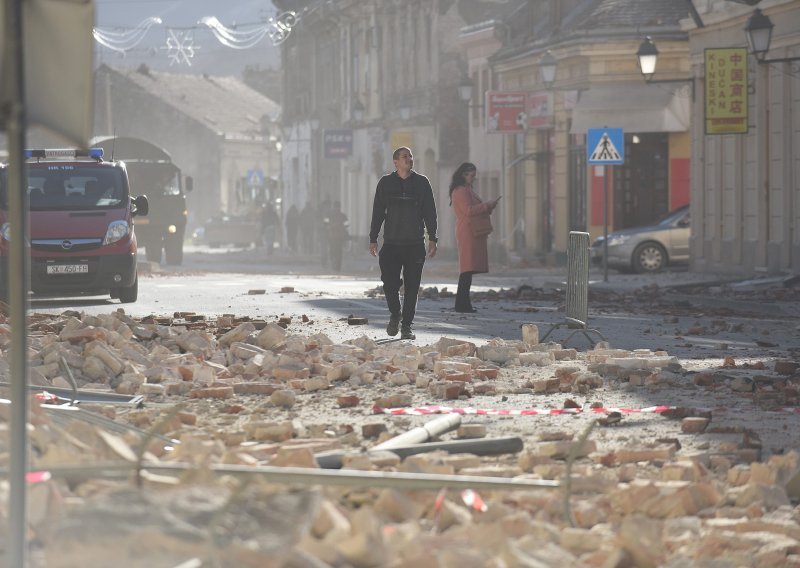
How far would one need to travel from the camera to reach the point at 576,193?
150 ft

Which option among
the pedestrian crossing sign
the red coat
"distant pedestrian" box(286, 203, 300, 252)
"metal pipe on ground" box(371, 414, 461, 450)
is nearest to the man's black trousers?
the red coat

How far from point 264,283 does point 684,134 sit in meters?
13.9

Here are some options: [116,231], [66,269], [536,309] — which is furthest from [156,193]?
A: [536,309]

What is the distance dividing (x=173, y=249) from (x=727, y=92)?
69.7 ft

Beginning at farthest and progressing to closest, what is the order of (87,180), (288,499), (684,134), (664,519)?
(684,134) < (87,180) < (664,519) < (288,499)

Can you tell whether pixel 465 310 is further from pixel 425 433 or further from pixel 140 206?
pixel 425 433

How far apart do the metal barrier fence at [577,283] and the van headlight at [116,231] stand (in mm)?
10219

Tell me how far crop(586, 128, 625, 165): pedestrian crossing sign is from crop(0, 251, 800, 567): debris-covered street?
1385 cm

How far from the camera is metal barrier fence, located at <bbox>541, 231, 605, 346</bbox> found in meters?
16.0

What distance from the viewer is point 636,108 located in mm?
42188

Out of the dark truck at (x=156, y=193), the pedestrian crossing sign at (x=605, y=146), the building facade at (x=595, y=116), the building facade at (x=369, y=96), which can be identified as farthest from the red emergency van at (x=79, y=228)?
the building facade at (x=369, y=96)

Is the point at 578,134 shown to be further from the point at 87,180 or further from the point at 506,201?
the point at 87,180

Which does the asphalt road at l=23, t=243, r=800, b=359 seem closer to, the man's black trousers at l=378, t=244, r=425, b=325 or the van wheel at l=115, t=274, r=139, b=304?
the van wheel at l=115, t=274, r=139, b=304

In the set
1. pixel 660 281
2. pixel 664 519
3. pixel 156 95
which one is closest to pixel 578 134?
pixel 660 281
